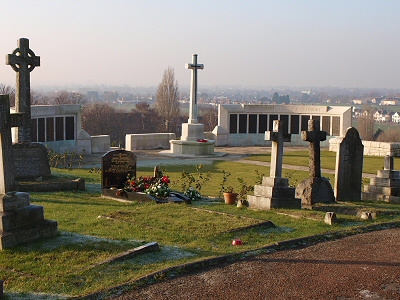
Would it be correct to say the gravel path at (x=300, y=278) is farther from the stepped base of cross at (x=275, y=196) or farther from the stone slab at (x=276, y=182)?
the stone slab at (x=276, y=182)

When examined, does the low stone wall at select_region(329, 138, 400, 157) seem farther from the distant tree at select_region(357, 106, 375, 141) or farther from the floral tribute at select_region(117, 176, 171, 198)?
the distant tree at select_region(357, 106, 375, 141)

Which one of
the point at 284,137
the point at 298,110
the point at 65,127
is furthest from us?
the point at 298,110

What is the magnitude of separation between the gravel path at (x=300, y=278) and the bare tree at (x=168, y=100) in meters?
54.5

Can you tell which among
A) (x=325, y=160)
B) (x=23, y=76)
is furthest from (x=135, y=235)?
(x=325, y=160)

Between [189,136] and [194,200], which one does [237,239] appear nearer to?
[194,200]

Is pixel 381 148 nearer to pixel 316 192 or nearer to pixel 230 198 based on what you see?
pixel 316 192

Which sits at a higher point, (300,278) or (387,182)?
(387,182)

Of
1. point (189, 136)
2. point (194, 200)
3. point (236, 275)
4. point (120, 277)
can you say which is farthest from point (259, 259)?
point (189, 136)

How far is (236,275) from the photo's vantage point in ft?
23.3

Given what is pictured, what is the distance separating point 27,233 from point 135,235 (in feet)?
5.52

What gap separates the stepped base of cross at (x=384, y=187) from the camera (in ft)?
45.4

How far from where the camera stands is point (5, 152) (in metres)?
8.16

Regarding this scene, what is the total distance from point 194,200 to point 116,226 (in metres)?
3.59

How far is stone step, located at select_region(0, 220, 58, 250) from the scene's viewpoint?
25.4 ft
